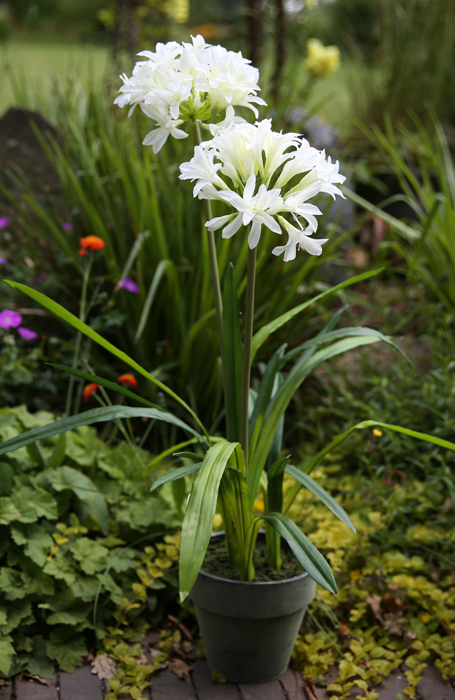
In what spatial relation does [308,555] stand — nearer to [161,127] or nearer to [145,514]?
[145,514]

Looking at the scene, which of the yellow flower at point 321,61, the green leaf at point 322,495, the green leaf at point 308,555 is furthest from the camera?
the yellow flower at point 321,61

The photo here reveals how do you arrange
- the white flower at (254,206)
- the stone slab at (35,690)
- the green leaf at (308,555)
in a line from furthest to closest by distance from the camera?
the stone slab at (35,690), the green leaf at (308,555), the white flower at (254,206)

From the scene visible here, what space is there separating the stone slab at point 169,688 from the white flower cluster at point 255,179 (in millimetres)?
1110

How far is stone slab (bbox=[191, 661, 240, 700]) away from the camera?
4.94ft

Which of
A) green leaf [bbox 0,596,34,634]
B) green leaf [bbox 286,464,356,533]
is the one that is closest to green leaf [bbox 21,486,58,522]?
green leaf [bbox 0,596,34,634]

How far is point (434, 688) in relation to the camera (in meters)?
1.57

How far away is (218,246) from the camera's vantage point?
2301 mm

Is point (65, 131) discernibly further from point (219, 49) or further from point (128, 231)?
point (219, 49)

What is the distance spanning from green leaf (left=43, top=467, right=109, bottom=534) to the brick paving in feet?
1.25

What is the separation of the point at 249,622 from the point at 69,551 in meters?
0.54

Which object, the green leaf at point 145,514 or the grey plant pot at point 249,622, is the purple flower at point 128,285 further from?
the grey plant pot at point 249,622

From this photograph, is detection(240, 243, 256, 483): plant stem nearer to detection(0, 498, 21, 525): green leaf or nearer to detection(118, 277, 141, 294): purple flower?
detection(0, 498, 21, 525): green leaf

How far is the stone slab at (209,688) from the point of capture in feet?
4.94

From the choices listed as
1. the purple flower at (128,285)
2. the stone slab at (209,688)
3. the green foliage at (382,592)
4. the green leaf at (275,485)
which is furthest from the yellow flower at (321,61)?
the stone slab at (209,688)
